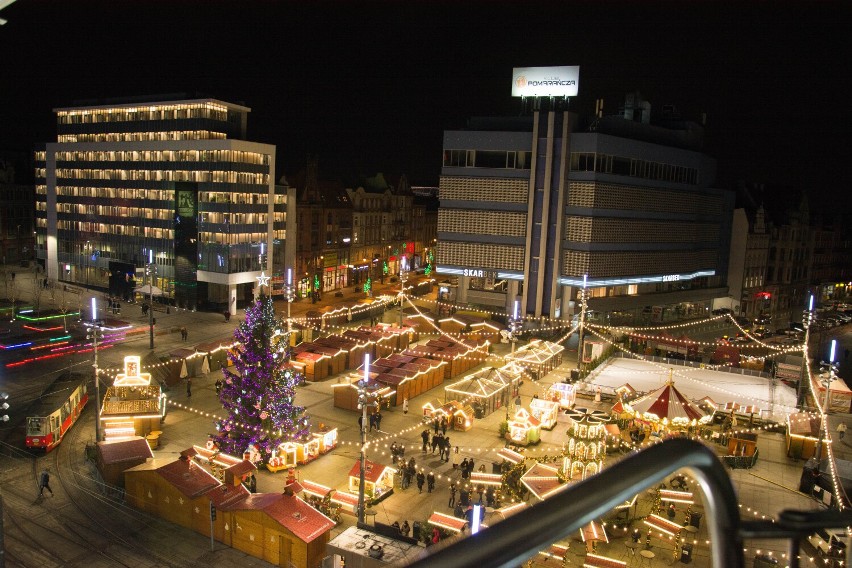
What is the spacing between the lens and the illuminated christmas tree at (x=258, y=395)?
83.8 ft

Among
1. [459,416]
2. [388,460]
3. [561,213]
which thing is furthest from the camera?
[561,213]

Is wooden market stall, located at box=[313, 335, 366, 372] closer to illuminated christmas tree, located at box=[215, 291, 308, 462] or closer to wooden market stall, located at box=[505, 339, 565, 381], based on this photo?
wooden market stall, located at box=[505, 339, 565, 381]

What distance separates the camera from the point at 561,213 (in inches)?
Result: 2280

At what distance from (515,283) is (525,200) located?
779 centimetres

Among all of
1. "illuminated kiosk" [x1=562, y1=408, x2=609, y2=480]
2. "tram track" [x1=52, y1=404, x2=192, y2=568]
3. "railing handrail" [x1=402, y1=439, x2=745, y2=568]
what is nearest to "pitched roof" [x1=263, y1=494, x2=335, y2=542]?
"tram track" [x1=52, y1=404, x2=192, y2=568]

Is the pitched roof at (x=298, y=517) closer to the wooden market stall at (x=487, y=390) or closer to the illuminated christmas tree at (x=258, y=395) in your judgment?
the illuminated christmas tree at (x=258, y=395)

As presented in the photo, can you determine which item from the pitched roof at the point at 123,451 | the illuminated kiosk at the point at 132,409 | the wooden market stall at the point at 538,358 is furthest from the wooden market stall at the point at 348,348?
the pitched roof at the point at 123,451

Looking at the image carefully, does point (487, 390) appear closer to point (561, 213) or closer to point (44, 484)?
point (44, 484)

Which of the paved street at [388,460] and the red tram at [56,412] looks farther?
the red tram at [56,412]

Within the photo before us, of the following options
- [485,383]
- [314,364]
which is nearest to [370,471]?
[485,383]

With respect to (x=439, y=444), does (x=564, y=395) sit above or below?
above

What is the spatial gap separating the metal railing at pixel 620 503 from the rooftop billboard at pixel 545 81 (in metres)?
61.2

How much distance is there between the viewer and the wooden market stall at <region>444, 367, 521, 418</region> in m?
33.4

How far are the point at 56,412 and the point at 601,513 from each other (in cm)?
2937
